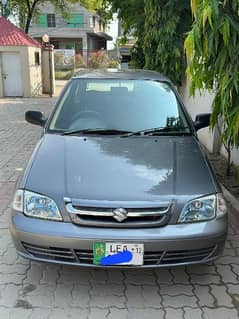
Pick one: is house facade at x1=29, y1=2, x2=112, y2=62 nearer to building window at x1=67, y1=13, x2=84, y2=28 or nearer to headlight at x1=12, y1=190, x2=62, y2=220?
building window at x1=67, y1=13, x2=84, y2=28

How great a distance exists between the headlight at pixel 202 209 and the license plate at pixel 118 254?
1.20 feet

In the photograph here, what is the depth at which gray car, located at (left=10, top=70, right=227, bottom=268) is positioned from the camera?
257cm

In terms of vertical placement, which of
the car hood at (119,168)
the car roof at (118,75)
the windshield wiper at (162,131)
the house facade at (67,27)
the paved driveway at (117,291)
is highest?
the house facade at (67,27)

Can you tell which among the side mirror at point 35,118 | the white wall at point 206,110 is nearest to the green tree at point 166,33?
the white wall at point 206,110

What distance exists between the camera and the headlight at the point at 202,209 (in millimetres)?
2668

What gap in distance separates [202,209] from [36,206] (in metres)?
1.18

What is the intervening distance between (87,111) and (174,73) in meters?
5.59

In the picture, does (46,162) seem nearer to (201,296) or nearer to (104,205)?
(104,205)

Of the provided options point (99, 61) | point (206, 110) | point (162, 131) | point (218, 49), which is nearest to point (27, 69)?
point (206, 110)

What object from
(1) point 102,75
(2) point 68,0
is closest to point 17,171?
(1) point 102,75

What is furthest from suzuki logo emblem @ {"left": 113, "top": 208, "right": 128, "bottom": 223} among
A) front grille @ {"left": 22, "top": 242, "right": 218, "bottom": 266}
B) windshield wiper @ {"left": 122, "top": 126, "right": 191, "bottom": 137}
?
windshield wiper @ {"left": 122, "top": 126, "right": 191, "bottom": 137}

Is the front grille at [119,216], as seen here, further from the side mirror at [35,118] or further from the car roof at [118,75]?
the car roof at [118,75]

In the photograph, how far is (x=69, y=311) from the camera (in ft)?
8.74

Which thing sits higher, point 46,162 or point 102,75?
point 102,75
